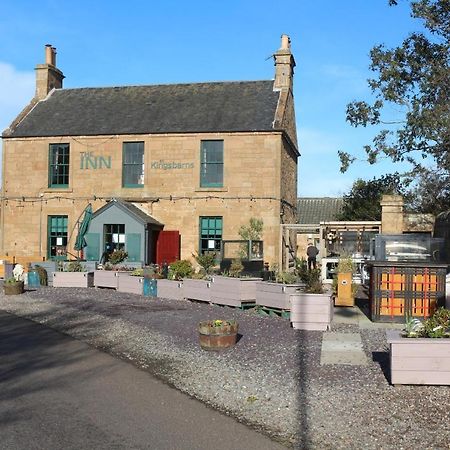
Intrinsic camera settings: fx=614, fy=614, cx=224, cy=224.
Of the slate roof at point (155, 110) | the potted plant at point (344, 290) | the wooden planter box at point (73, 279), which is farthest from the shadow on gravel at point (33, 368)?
the slate roof at point (155, 110)

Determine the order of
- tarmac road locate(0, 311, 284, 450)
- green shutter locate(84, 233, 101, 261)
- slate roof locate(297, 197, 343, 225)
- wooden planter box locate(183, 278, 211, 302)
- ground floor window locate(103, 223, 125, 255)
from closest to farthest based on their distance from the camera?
tarmac road locate(0, 311, 284, 450) < wooden planter box locate(183, 278, 211, 302) < green shutter locate(84, 233, 101, 261) < ground floor window locate(103, 223, 125, 255) < slate roof locate(297, 197, 343, 225)

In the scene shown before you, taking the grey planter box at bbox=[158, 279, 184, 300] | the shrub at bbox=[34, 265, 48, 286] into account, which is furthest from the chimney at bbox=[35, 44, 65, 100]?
the grey planter box at bbox=[158, 279, 184, 300]

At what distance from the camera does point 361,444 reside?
5.65 m

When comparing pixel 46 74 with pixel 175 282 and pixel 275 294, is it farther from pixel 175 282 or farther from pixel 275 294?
pixel 275 294

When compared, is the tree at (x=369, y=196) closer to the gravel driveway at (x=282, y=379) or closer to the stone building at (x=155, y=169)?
the stone building at (x=155, y=169)

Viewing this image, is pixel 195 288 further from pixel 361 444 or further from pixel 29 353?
pixel 361 444

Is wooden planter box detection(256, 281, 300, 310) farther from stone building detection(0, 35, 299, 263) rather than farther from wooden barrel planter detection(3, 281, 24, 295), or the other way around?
stone building detection(0, 35, 299, 263)

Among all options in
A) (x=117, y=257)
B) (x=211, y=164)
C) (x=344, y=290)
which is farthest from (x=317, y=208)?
(x=344, y=290)

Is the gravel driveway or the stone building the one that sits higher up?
the stone building

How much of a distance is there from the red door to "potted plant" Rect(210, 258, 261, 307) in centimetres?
1010

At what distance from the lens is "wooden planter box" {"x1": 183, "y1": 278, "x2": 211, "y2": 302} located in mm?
15969

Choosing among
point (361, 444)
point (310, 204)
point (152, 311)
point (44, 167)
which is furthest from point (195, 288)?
point (310, 204)

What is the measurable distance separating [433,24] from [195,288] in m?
9.43

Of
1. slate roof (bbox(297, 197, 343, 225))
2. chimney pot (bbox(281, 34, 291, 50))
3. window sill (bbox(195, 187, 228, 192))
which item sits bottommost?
window sill (bbox(195, 187, 228, 192))
